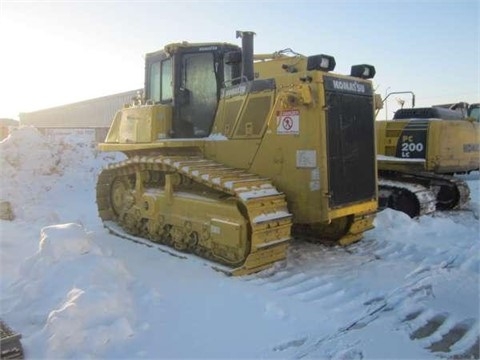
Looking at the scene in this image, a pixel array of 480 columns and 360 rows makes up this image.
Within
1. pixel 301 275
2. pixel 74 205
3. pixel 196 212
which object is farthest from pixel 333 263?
pixel 74 205

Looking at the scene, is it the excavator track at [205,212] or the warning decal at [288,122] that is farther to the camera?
the warning decal at [288,122]

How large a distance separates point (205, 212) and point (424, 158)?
18.8ft

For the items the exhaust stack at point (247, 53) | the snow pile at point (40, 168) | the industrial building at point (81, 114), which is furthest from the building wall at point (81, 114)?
the exhaust stack at point (247, 53)

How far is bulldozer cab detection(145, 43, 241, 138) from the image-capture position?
7094mm

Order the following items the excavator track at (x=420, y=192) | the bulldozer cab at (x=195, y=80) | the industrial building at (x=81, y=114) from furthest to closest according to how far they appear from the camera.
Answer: the industrial building at (x=81, y=114) < the excavator track at (x=420, y=192) < the bulldozer cab at (x=195, y=80)

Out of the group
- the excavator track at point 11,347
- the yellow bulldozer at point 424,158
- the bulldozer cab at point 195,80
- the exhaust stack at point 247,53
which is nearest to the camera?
the excavator track at point 11,347

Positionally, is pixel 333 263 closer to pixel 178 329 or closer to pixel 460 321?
pixel 460 321

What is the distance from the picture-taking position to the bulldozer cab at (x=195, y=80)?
709 centimetres

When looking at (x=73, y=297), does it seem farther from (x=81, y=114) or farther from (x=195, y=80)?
(x=81, y=114)

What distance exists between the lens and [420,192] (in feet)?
30.6

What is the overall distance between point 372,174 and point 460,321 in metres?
2.51

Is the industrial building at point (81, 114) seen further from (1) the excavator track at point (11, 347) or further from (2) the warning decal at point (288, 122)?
(1) the excavator track at point (11, 347)

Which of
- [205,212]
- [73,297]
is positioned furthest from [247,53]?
[73,297]

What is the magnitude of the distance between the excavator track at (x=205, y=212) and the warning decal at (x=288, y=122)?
2.22ft
